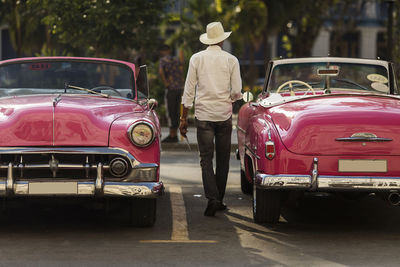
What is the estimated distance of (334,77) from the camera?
890cm

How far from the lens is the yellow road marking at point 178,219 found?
6.58 m

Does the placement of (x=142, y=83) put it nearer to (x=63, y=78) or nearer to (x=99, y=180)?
(x=63, y=78)

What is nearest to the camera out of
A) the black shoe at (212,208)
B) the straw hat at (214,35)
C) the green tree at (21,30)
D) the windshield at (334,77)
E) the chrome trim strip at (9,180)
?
the chrome trim strip at (9,180)

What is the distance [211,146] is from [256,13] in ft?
77.7

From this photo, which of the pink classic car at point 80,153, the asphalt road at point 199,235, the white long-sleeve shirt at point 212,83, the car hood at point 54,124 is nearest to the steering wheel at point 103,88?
the white long-sleeve shirt at point 212,83

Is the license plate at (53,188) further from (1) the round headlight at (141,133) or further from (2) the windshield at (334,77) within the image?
(2) the windshield at (334,77)

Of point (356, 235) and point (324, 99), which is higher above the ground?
point (324, 99)

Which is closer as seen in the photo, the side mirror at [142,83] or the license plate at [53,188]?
the license plate at [53,188]

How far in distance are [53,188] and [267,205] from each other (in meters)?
1.87

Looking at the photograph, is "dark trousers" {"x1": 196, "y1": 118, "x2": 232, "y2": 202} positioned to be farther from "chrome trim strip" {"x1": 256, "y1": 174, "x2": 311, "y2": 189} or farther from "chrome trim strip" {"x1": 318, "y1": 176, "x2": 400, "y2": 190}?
"chrome trim strip" {"x1": 318, "y1": 176, "x2": 400, "y2": 190}

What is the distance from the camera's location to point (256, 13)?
1220 inches

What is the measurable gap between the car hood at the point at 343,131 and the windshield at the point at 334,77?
1837 millimetres

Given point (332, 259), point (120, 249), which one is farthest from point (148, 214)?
point (332, 259)

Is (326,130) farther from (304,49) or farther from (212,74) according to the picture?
(304,49)
